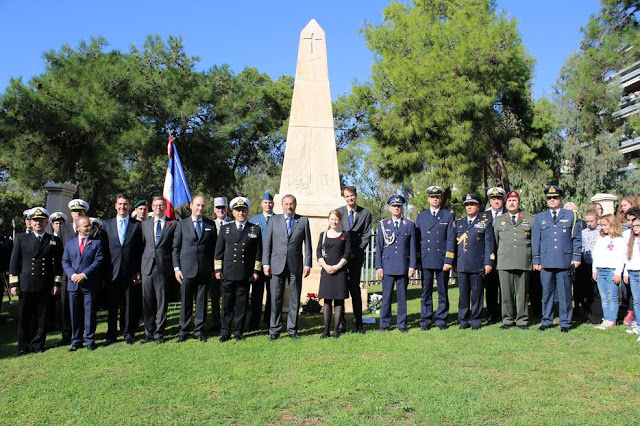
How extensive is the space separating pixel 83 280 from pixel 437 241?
4392 millimetres

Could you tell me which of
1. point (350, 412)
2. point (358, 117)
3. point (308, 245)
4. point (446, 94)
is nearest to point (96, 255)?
point (308, 245)

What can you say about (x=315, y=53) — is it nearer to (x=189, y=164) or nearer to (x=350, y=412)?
(x=350, y=412)

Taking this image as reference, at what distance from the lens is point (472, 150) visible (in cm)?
1780

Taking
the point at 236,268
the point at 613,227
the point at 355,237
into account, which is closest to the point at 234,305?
the point at 236,268

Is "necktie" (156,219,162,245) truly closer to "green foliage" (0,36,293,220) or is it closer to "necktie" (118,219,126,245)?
"necktie" (118,219,126,245)

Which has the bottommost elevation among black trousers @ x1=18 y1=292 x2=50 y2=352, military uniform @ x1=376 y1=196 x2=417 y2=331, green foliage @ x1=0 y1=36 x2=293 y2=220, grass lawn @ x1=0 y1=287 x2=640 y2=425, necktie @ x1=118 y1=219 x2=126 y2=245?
grass lawn @ x1=0 y1=287 x2=640 y2=425

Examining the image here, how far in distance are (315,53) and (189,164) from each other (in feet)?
37.2

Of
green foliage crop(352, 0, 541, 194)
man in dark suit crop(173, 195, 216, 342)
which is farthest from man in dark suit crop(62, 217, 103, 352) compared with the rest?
green foliage crop(352, 0, 541, 194)

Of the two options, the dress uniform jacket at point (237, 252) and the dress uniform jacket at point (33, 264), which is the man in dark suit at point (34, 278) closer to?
the dress uniform jacket at point (33, 264)

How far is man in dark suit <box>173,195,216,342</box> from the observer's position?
6.61 metres

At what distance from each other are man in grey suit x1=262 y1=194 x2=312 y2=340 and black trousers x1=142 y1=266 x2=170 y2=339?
1.27 m

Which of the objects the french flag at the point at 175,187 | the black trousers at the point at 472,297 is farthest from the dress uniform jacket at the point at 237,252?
the french flag at the point at 175,187

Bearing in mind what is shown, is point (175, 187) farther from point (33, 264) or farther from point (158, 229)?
point (33, 264)

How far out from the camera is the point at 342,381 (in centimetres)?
465
